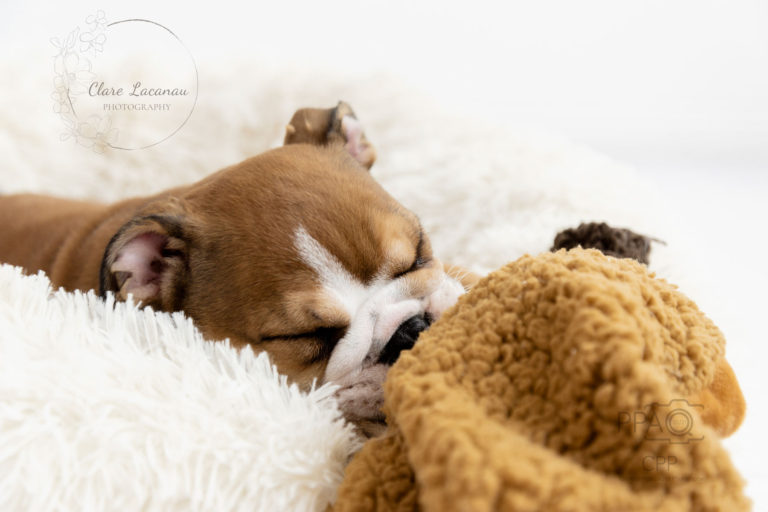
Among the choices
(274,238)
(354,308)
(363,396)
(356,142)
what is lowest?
(363,396)

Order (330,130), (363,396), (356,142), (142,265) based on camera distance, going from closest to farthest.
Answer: (363,396), (142,265), (330,130), (356,142)

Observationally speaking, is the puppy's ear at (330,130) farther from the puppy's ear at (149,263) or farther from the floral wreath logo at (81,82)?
the floral wreath logo at (81,82)

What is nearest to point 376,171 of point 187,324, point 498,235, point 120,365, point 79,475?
point 498,235

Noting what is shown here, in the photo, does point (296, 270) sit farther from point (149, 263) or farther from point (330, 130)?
point (330, 130)

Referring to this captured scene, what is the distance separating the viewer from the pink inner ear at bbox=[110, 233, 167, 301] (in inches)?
52.7

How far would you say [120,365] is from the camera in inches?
38.3

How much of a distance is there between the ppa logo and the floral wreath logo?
2395mm

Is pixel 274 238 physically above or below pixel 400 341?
above

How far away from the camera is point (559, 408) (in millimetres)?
741

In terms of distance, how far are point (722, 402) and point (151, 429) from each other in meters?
0.80

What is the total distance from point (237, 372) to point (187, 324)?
0.58 ft

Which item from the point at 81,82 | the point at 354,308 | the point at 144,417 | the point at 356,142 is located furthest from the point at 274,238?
the point at 81,82

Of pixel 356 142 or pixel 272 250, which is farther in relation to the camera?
pixel 356 142

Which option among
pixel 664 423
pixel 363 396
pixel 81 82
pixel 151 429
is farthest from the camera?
pixel 81 82
